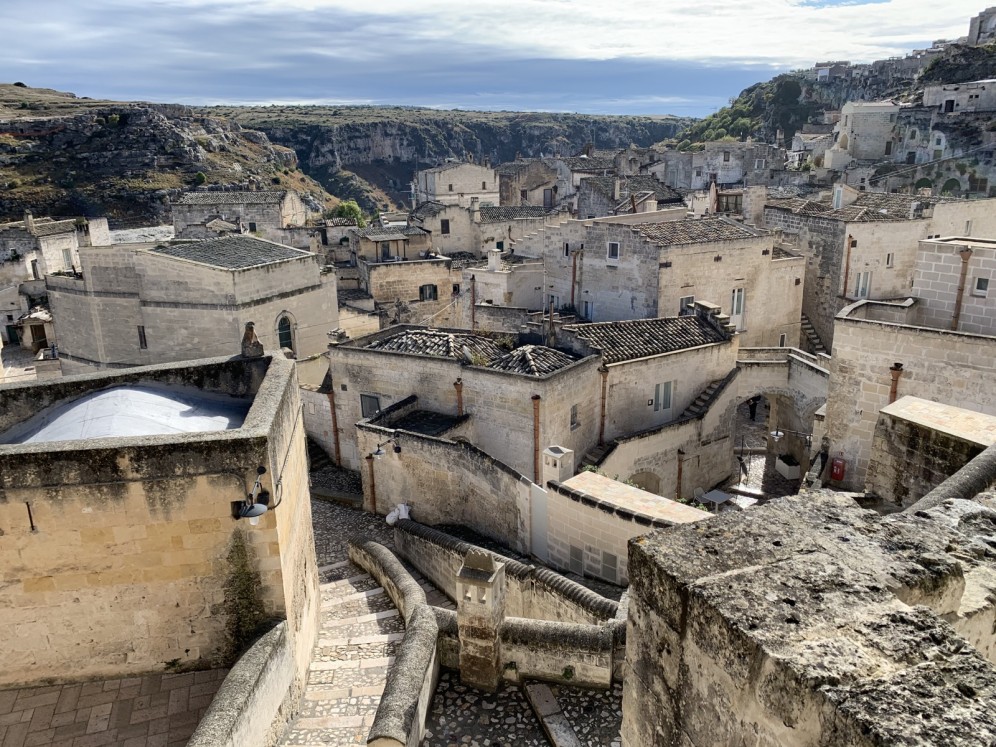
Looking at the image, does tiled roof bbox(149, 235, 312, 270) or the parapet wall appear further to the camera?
tiled roof bbox(149, 235, 312, 270)

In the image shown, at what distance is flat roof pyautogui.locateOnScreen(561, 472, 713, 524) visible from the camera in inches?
555

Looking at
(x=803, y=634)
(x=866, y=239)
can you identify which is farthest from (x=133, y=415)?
(x=866, y=239)

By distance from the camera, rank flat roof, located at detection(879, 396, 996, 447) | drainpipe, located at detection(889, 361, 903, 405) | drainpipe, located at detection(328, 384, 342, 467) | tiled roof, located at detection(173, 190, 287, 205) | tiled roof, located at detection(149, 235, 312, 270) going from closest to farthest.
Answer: flat roof, located at detection(879, 396, 996, 447), drainpipe, located at detection(889, 361, 903, 405), drainpipe, located at detection(328, 384, 342, 467), tiled roof, located at detection(149, 235, 312, 270), tiled roof, located at detection(173, 190, 287, 205)

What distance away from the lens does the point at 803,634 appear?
3869 mm

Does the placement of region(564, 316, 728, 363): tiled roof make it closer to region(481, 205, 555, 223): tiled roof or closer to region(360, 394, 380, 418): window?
region(360, 394, 380, 418): window

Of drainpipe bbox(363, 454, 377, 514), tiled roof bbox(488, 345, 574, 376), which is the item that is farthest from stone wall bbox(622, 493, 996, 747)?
drainpipe bbox(363, 454, 377, 514)

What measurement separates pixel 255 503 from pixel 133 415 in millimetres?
2438

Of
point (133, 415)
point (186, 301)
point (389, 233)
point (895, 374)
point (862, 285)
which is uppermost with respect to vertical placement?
point (133, 415)

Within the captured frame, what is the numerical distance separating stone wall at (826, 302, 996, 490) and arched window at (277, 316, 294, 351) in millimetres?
19200

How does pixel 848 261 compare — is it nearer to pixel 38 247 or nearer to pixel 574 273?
pixel 574 273

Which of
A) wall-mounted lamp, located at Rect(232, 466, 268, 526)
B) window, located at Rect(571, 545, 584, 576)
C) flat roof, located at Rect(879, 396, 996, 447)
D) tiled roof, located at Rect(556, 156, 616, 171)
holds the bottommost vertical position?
window, located at Rect(571, 545, 584, 576)

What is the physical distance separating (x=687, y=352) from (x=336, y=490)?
11716 millimetres

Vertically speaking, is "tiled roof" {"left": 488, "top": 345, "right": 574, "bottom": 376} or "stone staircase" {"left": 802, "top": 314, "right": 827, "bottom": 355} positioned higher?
"tiled roof" {"left": 488, "top": 345, "right": 574, "bottom": 376}

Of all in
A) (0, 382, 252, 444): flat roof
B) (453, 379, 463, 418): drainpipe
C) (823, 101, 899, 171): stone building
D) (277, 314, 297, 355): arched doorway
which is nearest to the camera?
(0, 382, 252, 444): flat roof
